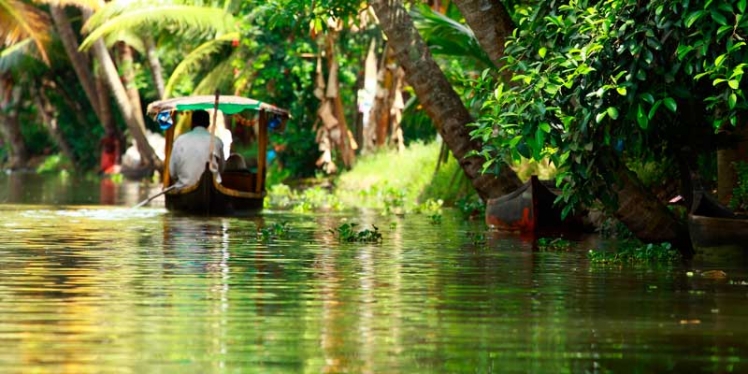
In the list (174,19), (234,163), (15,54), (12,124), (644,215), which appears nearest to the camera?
(644,215)

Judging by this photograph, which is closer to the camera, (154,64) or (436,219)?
(436,219)

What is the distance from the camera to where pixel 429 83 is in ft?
66.9

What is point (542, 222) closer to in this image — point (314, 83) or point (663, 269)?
point (663, 269)

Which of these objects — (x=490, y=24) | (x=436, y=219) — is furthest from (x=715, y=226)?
(x=436, y=219)

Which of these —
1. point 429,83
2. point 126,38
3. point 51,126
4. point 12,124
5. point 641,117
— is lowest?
point 641,117

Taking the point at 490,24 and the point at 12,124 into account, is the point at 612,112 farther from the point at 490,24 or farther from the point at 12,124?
the point at 12,124

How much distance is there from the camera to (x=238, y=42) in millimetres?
40750

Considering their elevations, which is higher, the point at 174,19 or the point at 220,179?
the point at 174,19

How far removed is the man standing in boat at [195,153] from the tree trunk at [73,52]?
69.4ft

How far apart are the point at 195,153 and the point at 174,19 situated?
14.5 meters

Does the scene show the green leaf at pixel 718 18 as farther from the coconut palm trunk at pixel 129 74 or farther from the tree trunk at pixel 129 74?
the coconut palm trunk at pixel 129 74

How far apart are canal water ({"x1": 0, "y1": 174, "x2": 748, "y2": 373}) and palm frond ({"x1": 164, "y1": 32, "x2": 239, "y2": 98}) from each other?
21533mm

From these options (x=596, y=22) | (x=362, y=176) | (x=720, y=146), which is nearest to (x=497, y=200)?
(x=720, y=146)

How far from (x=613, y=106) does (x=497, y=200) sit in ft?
22.8
